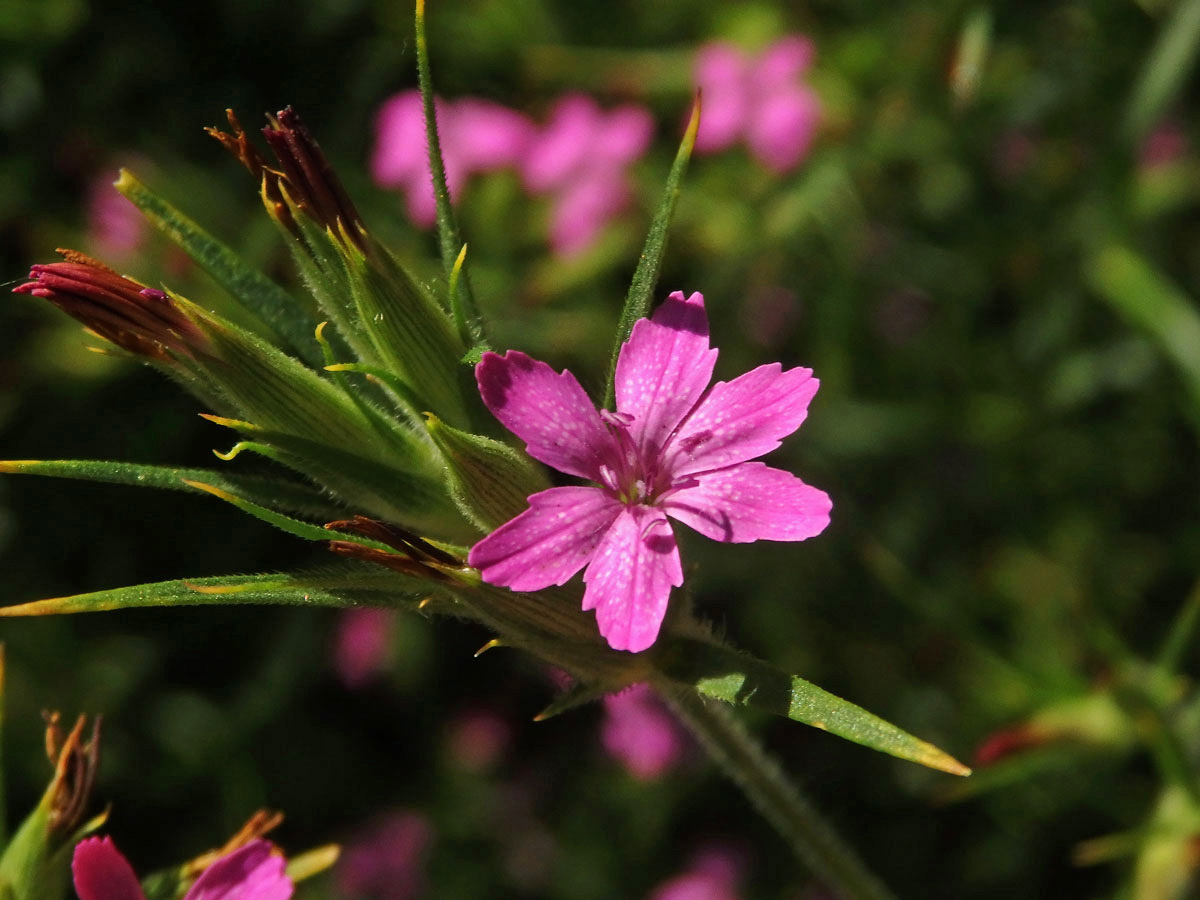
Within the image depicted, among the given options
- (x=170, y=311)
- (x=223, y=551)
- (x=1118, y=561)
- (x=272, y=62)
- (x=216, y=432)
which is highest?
(x=272, y=62)

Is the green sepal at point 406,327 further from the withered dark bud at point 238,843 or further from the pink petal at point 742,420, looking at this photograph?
the withered dark bud at point 238,843

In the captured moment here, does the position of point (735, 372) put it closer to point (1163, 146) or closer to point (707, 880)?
point (707, 880)

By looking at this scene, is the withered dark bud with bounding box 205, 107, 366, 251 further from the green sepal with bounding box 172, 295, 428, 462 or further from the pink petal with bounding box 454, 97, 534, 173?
the pink petal with bounding box 454, 97, 534, 173

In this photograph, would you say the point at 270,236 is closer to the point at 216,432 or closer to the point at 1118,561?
the point at 216,432

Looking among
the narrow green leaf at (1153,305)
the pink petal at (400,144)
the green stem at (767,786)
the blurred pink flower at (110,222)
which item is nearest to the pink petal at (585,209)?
the pink petal at (400,144)

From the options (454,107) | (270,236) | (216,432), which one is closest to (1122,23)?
(454,107)

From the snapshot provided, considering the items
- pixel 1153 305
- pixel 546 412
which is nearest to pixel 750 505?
pixel 546 412
